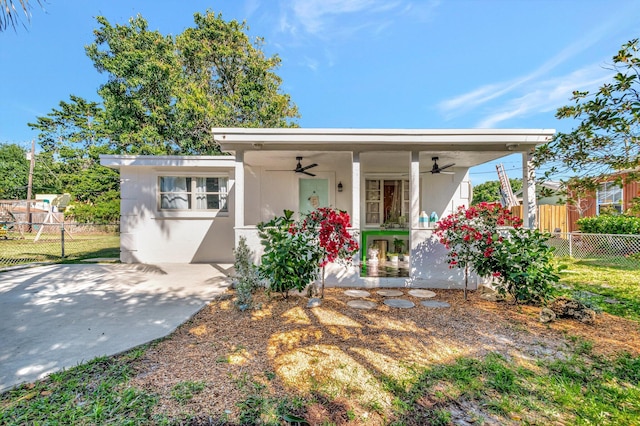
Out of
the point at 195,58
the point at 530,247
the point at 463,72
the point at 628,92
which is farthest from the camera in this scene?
the point at 195,58

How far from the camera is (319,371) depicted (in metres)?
2.39

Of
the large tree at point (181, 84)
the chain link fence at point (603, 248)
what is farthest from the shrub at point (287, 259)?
the large tree at point (181, 84)

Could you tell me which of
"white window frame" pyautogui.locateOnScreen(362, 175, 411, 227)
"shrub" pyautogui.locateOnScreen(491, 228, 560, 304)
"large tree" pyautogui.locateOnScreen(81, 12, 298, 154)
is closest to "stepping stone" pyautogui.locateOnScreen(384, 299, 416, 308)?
"shrub" pyautogui.locateOnScreen(491, 228, 560, 304)

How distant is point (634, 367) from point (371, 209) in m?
5.95

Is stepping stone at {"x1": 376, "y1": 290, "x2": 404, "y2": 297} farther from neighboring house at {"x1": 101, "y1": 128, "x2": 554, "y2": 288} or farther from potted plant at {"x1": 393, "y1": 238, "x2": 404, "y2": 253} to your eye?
potted plant at {"x1": 393, "y1": 238, "x2": 404, "y2": 253}

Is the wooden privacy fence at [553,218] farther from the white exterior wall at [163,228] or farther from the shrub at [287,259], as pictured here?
the white exterior wall at [163,228]

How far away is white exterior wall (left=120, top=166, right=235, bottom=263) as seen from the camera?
24.4ft

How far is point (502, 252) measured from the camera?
13.7 ft

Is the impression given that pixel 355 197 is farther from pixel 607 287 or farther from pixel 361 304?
pixel 607 287

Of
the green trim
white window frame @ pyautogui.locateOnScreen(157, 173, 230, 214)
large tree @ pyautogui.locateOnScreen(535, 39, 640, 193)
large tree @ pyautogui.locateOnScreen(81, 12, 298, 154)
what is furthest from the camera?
large tree @ pyautogui.locateOnScreen(81, 12, 298, 154)

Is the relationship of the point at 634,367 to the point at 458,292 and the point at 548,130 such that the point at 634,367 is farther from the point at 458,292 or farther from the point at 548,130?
the point at 548,130

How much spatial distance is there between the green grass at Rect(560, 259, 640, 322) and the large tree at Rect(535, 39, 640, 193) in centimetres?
140

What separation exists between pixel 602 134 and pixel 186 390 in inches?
184

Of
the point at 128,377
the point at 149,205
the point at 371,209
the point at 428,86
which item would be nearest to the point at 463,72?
the point at 428,86
